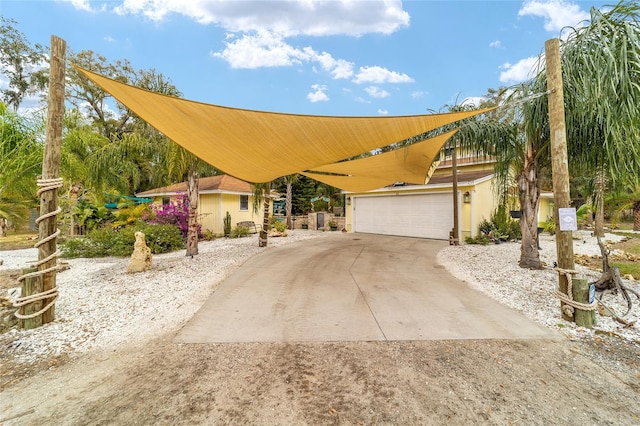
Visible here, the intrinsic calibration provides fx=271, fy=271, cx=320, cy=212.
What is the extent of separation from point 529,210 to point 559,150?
311cm

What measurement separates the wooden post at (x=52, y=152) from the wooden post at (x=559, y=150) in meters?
5.73

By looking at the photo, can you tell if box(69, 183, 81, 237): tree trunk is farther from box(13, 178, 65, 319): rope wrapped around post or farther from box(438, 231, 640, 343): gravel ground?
box(438, 231, 640, 343): gravel ground

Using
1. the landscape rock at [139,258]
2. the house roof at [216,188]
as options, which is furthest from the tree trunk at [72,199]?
the landscape rock at [139,258]

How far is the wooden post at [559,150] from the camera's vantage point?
128 inches

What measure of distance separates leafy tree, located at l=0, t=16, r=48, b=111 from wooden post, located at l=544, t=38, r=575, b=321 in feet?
76.7

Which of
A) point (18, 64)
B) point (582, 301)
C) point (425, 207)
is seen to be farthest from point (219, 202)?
point (18, 64)

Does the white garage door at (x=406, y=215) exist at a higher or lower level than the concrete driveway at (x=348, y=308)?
higher

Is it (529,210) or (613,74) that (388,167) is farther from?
(613,74)

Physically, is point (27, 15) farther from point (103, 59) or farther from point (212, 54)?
point (103, 59)

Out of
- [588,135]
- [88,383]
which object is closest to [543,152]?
[588,135]

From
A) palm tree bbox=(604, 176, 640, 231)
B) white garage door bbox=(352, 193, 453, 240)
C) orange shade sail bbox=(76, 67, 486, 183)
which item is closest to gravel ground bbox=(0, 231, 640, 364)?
orange shade sail bbox=(76, 67, 486, 183)

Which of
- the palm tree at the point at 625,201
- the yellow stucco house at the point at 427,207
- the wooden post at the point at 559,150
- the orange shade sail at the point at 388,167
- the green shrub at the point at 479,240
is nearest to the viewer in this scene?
the wooden post at the point at 559,150

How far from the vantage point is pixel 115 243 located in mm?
7734

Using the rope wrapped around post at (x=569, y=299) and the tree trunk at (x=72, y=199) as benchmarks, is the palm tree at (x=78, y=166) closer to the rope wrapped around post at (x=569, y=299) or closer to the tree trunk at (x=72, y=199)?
the tree trunk at (x=72, y=199)
